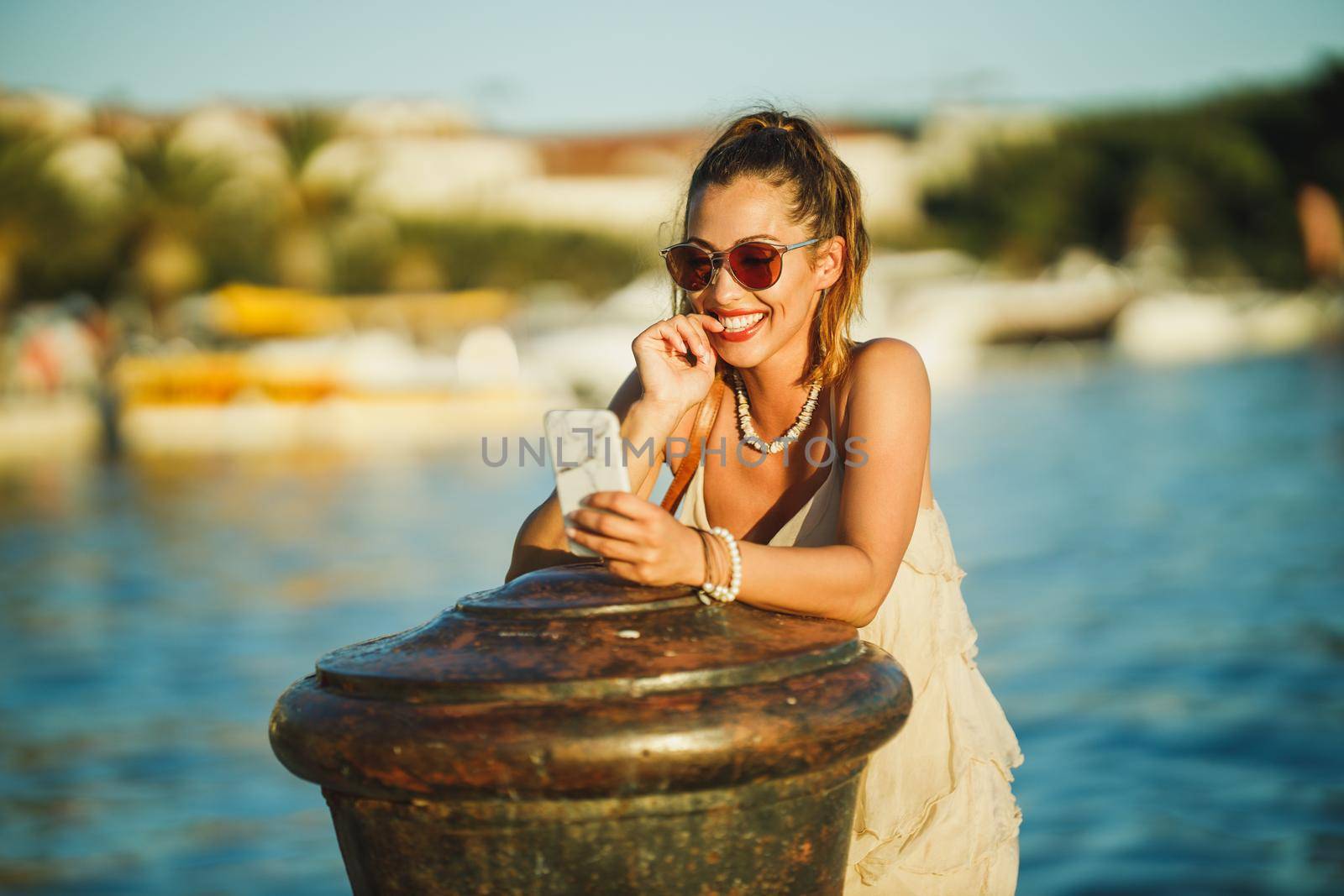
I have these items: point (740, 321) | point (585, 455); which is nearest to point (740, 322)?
point (740, 321)

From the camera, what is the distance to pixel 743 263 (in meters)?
2.29

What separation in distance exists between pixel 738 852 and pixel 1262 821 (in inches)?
195

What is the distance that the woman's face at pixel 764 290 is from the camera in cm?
229

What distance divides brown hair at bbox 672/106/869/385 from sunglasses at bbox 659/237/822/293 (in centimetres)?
6

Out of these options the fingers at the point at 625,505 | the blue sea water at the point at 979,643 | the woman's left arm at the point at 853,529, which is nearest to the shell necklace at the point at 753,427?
the woman's left arm at the point at 853,529

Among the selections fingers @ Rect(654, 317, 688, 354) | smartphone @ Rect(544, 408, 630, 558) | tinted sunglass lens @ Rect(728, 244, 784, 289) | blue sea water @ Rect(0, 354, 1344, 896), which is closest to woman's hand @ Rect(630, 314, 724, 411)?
fingers @ Rect(654, 317, 688, 354)

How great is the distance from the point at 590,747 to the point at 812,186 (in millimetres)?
1074

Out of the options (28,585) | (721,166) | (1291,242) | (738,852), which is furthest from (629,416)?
(1291,242)

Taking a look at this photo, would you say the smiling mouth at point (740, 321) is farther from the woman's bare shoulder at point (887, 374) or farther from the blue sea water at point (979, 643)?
the blue sea water at point (979, 643)

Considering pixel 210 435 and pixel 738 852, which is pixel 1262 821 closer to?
pixel 738 852

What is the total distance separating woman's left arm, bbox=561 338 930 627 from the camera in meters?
1.83

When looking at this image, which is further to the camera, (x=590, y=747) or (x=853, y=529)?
(x=853, y=529)

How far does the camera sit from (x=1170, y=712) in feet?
24.2

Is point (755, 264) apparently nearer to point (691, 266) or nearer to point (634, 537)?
point (691, 266)
